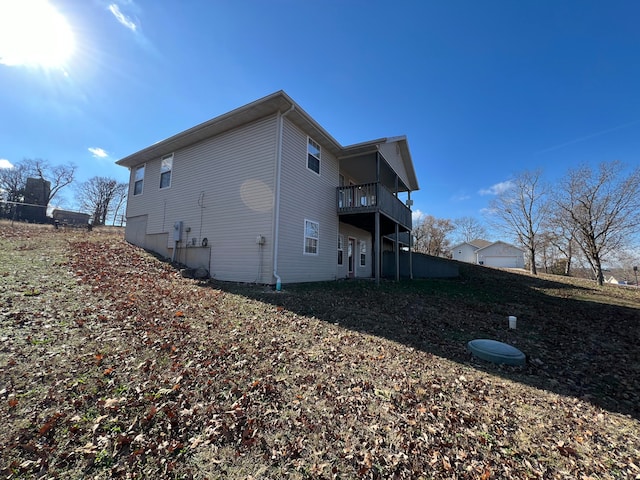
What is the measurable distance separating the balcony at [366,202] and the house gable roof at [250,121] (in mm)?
1658

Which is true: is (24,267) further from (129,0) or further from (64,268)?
(129,0)

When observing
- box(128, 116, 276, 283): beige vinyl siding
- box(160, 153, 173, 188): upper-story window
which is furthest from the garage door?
box(160, 153, 173, 188): upper-story window

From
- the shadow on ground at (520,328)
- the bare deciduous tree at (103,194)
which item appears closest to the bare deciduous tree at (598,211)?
the shadow on ground at (520,328)

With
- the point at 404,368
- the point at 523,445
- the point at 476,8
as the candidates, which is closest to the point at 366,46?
the point at 476,8

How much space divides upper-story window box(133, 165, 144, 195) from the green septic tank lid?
51.6 feet

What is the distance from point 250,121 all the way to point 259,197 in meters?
2.97

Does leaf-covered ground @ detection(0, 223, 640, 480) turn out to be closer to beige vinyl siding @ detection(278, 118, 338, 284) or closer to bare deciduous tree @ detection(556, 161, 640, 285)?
beige vinyl siding @ detection(278, 118, 338, 284)

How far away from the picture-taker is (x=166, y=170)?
12867 mm

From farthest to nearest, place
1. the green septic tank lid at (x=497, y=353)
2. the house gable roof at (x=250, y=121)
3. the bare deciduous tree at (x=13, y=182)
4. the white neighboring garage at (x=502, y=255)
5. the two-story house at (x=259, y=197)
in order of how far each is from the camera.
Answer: the white neighboring garage at (x=502, y=255) < the bare deciduous tree at (x=13, y=182) < the two-story house at (x=259, y=197) < the house gable roof at (x=250, y=121) < the green septic tank lid at (x=497, y=353)

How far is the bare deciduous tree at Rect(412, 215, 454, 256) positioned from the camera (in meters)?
43.9

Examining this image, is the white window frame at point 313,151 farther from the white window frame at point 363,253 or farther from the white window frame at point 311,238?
the white window frame at point 363,253

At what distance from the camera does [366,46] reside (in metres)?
10.6

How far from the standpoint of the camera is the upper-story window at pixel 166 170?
1268 centimetres

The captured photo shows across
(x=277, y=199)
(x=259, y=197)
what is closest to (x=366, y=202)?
(x=277, y=199)
